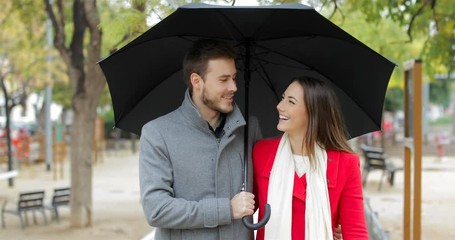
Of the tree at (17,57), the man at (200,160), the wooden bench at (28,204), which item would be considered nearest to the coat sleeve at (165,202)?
the man at (200,160)

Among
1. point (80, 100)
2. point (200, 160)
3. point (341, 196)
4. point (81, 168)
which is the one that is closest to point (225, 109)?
point (200, 160)

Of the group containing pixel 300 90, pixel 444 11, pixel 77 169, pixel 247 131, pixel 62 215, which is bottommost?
pixel 62 215

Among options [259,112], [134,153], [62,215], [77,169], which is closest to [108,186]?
[62,215]

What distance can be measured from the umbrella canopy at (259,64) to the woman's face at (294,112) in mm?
283

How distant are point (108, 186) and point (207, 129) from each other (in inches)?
618

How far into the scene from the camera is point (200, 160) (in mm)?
2703

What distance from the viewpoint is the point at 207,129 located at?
9.13ft

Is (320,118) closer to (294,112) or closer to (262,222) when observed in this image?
(294,112)

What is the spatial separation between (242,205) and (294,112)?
1.52 feet

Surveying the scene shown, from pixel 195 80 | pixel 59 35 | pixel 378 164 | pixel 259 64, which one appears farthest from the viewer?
pixel 378 164

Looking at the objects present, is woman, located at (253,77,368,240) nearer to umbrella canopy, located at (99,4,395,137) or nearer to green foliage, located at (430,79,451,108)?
umbrella canopy, located at (99,4,395,137)

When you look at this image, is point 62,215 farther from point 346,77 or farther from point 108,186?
point 346,77

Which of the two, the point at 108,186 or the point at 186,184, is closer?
the point at 186,184

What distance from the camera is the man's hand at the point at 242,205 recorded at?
8.59ft
